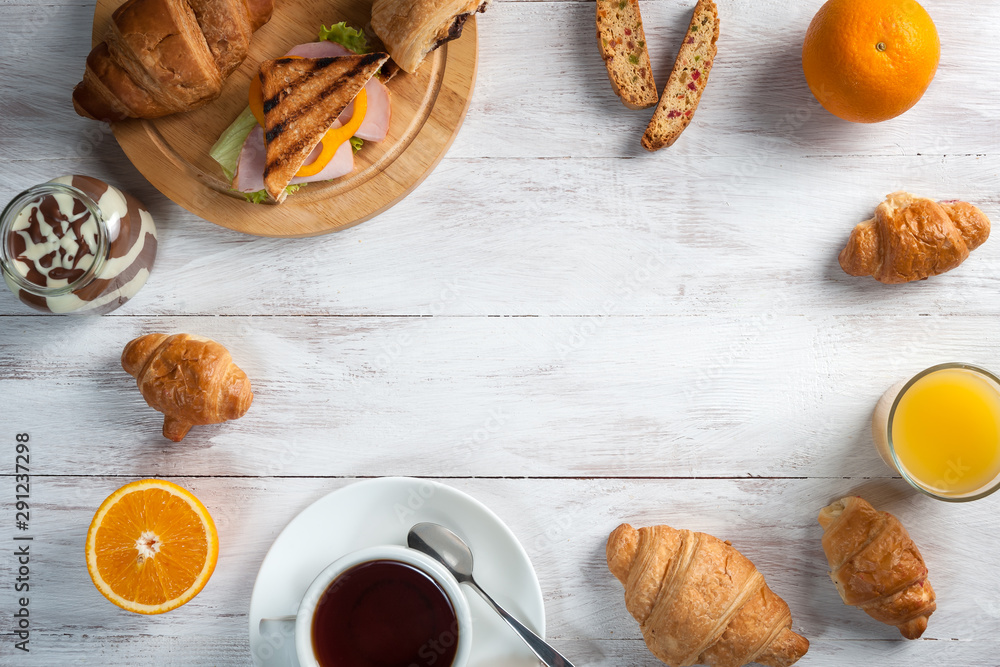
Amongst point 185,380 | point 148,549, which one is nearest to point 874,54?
point 185,380

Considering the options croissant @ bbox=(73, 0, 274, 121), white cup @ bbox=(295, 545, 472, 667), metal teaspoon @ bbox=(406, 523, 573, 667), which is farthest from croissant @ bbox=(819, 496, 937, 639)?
croissant @ bbox=(73, 0, 274, 121)

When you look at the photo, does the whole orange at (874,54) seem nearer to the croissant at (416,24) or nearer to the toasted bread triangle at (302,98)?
the croissant at (416,24)

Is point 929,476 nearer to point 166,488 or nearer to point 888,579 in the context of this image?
point 888,579

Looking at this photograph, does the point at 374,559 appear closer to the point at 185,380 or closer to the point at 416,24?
the point at 185,380

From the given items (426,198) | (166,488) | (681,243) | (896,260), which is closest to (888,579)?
(896,260)

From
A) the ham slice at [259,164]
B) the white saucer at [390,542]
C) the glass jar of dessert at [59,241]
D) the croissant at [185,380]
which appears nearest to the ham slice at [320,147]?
the ham slice at [259,164]

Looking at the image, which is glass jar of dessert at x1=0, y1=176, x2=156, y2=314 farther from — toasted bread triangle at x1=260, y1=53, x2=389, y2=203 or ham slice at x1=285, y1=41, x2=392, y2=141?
ham slice at x1=285, y1=41, x2=392, y2=141
